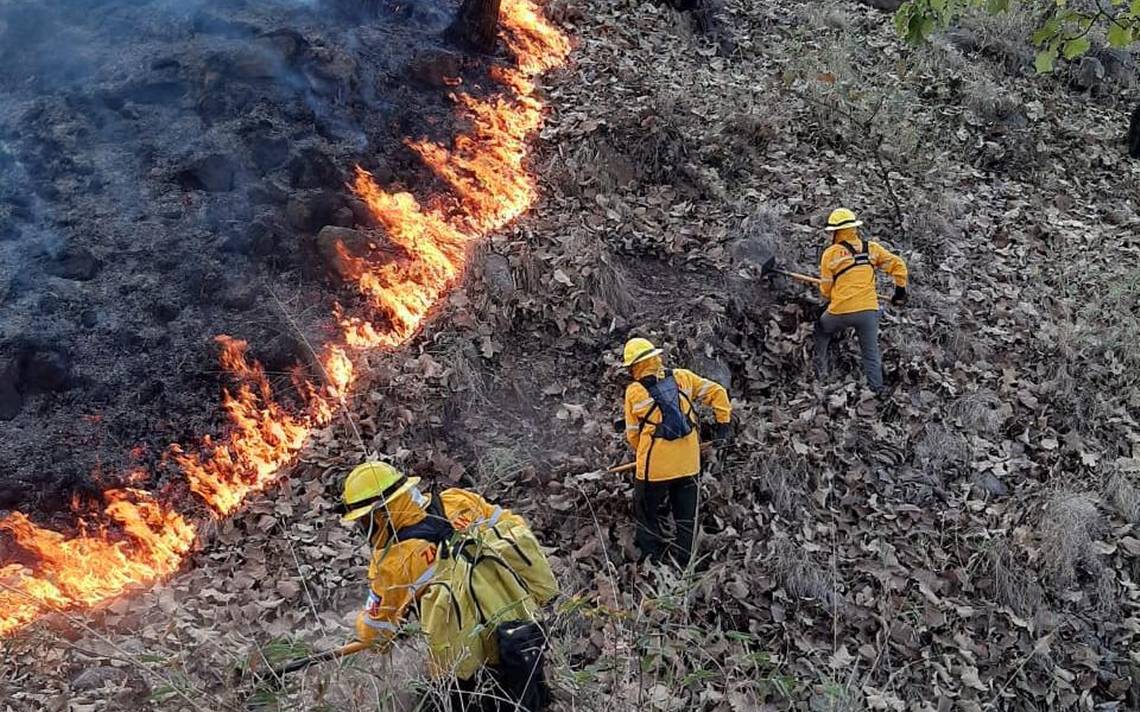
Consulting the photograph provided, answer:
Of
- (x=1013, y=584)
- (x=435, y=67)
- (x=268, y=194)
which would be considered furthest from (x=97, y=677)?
(x=435, y=67)

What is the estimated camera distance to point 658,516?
6.35 meters

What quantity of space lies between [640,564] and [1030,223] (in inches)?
286

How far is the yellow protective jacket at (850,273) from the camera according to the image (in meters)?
7.79

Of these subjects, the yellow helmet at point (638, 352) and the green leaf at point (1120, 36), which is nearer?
the green leaf at point (1120, 36)

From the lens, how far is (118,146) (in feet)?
26.3

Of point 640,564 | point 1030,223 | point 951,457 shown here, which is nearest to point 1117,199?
point 1030,223

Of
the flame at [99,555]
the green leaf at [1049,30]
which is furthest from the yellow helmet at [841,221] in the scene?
the flame at [99,555]

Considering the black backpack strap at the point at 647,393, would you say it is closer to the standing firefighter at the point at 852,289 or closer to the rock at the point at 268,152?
the standing firefighter at the point at 852,289

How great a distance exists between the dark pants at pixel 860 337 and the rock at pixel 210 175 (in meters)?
5.76

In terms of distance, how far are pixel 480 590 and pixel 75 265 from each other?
5.30m

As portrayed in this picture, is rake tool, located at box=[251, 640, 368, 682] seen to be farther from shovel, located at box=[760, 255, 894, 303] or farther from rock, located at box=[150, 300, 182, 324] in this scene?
shovel, located at box=[760, 255, 894, 303]

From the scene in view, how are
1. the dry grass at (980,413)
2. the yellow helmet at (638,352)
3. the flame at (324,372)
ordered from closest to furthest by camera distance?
the flame at (324,372) → the yellow helmet at (638,352) → the dry grass at (980,413)

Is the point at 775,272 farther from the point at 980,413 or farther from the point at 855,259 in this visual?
the point at 980,413

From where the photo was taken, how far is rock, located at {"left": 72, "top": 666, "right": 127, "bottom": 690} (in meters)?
4.73
